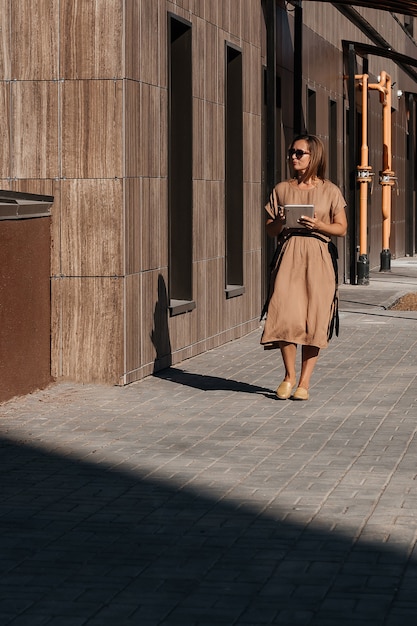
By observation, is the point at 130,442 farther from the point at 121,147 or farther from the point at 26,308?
the point at 121,147

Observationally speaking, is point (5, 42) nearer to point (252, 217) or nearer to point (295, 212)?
point (295, 212)

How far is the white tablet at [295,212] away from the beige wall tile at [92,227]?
57.7 inches

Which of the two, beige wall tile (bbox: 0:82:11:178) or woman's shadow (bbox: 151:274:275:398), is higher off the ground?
beige wall tile (bbox: 0:82:11:178)

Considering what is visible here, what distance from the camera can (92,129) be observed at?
11.6m

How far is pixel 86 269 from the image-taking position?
11.7 m

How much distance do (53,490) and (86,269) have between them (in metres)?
4.42

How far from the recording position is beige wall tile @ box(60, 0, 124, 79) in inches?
456

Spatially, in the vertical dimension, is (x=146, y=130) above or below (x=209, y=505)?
above

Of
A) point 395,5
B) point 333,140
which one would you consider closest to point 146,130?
point 395,5

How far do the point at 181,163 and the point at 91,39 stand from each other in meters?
2.68

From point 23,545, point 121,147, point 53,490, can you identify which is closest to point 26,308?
point 121,147

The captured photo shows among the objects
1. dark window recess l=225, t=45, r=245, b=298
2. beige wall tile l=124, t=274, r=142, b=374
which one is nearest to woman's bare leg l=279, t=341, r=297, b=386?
beige wall tile l=124, t=274, r=142, b=374

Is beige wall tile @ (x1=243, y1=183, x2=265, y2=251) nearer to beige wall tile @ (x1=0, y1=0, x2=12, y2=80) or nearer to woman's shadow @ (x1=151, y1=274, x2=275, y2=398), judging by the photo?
woman's shadow @ (x1=151, y1=274, x2=275, y2=398)

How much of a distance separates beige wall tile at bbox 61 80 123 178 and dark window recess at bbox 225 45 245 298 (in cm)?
520
